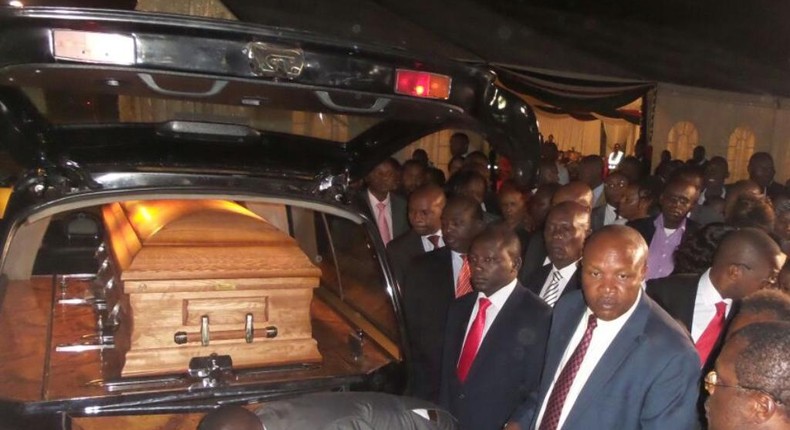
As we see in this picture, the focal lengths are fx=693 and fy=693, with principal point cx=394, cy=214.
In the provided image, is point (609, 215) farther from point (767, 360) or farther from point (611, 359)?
point (767, 360)

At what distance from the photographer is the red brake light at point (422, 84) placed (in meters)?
1.85

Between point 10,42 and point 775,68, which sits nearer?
point 10,42

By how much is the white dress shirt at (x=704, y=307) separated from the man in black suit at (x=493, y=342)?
799 mm

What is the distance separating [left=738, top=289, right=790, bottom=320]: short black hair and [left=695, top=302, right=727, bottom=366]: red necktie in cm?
63

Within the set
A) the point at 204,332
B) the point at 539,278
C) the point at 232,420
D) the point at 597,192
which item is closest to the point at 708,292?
the point at 539,278

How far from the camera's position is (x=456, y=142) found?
9461mm

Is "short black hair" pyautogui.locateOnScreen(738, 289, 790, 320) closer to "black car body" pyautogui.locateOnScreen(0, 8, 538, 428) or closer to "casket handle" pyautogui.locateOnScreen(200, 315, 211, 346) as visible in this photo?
"black car body" pyautogui.locateOnScreen(0, 8, 538, 428)

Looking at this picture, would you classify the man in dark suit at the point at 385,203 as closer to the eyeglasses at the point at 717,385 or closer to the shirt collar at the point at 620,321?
the shirt collar at the point at 620,321

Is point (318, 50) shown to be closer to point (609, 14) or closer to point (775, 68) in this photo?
point (609, 14)

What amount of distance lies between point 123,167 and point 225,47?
2.58ft

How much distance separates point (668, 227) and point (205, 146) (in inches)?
142

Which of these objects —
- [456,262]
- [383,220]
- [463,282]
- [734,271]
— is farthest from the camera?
[383,220]

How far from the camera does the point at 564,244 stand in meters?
3.78

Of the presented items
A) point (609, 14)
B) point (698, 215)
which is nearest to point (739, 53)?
point (609, 14)
